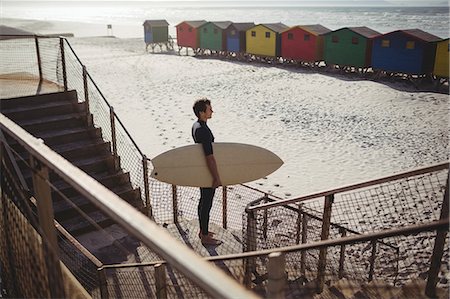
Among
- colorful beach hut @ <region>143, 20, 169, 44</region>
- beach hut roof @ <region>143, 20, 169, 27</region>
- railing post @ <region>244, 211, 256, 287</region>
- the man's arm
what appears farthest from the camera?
beach hut roof @ <region>143, 20, 169, 27</region>

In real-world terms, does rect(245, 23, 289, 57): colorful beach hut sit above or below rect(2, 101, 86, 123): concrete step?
above

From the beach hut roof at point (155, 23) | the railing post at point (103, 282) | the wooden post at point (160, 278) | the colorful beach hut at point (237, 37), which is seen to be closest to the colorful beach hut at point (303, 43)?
the colorful beach hut at point (237, 37)

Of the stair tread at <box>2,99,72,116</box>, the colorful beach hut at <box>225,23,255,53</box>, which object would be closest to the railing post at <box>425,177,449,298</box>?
the stair tread at <box>2,99,72,116</box>

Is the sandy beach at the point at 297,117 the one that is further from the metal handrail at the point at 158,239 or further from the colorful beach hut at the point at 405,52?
the metal handrail at the point at 158,239

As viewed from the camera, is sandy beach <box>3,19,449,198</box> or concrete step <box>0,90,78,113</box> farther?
sandy beach <box>3,19,449,198</box>

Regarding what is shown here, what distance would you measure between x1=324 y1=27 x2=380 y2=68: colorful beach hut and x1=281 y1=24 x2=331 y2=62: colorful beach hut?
2.62 feet

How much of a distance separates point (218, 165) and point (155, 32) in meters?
34.2

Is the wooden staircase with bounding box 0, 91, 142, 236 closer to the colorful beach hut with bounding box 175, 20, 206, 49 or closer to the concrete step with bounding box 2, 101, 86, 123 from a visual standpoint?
the concrete step with bounding box 2, 101, 86, 123

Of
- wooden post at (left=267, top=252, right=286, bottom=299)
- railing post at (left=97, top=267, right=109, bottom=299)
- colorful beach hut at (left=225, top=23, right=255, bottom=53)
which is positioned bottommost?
railing post at (left=97, top=267, right=109, bottom=299)

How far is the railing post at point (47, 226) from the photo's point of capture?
5.10 ft

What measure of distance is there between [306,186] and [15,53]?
2285 cm

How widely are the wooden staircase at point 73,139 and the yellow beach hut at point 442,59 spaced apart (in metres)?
19.6

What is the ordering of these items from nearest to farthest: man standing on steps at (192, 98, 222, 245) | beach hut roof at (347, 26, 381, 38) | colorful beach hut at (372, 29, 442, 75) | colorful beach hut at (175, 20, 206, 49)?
man standing on steps at (192, 98, 222, 245)
colorful beach hut at (372, 29, 442, 75)
beach hut roof at (347, 26, 381, 38)
colorful beach hut at (175, 20, 206, 49)

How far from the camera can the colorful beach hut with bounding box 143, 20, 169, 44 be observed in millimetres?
37469
